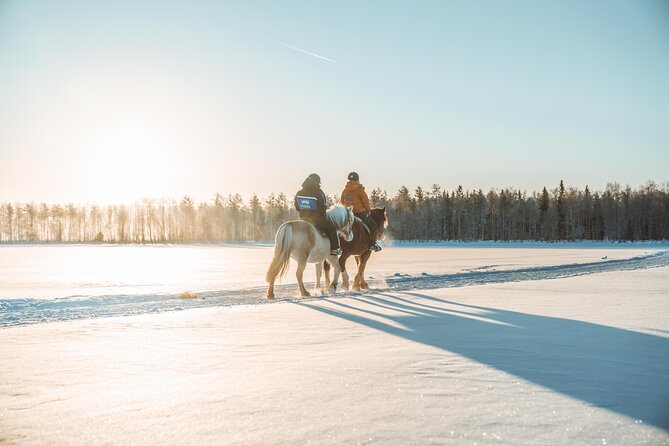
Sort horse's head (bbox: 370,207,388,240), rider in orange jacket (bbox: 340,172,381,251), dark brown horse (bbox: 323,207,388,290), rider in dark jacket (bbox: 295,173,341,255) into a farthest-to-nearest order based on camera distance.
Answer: horse's head (bbox: 370,207,388,240) → rider in orange jacket (bbox: 340,172,381,251) → dark brown horse (bbox: 323,207,388,290) → rider in dark jacket (bbox: 295,173,341,255)

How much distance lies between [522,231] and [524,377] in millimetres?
115400

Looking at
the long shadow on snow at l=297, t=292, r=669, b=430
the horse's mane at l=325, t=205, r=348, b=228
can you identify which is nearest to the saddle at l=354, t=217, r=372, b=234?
the horse's mane at l=325, t=205, r=348, b=228

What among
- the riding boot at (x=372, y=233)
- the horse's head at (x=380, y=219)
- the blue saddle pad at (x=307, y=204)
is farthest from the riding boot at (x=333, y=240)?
the horse's head at (x=380, y=219)

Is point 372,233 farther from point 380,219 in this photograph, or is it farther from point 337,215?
point 337,215

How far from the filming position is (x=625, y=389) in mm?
3453

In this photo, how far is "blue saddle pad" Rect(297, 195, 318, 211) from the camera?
38.8ft

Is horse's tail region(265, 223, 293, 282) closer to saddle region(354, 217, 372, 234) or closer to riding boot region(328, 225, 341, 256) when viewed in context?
riding boot region(328, 225, 341, 256)

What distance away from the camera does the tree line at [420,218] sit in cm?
10806

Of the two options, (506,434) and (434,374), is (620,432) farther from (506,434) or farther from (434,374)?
(434,374)

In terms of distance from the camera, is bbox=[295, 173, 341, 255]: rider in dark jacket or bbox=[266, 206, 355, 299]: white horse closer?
bbox=[266, 206, 355, 299]: white horse

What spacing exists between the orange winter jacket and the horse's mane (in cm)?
117

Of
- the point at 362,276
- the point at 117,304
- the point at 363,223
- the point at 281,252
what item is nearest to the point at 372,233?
the point at 363,223

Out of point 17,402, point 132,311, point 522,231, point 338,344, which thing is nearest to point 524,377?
point 338,344

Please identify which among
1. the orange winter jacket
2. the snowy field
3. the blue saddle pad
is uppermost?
the orange winter jacket
